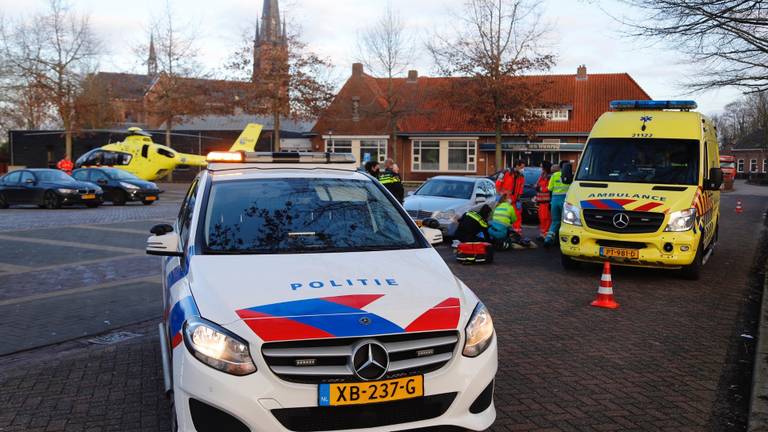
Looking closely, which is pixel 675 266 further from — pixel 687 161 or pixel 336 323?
pixel 336 323

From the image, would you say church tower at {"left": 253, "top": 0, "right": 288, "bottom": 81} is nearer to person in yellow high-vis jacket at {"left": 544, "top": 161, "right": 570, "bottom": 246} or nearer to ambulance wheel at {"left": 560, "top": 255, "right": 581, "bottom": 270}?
person in yellow high-vis jacket at {"left": 544, "top": 161, "right": 570, "bottom": 246}

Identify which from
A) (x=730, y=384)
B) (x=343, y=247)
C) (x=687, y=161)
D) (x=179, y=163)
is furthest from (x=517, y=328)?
(x=179, y=163)

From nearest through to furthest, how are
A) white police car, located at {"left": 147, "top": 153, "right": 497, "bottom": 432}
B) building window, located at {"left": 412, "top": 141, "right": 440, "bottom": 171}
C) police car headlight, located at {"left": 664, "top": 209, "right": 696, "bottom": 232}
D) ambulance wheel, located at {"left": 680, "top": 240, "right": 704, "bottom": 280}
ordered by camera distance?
white police car, located at {"left": 147, "top": 153, "right": 497, "bottom": 432}, police car headlight, located at {"left": 664, "top": 209, "right": 696, "bottom": 232}, ambulance wheel, located at {"left": 680, "top": 240, "right": 704, "bottom": 280}, building window, located at {"left": 412, "top": 141, "right": 440, "bottom": 171}

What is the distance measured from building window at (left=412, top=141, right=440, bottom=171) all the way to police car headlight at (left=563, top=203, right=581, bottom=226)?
137 ft

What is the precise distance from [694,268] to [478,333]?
719 cm

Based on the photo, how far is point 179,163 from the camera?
36344 millimetres

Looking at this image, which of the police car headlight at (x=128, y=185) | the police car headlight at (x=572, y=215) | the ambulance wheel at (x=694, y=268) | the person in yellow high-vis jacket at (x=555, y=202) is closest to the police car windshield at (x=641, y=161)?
the police car headlight at (x=572, y=215)

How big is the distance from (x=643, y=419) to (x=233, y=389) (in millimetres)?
2917

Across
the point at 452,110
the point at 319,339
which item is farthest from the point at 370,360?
the point at 452,110

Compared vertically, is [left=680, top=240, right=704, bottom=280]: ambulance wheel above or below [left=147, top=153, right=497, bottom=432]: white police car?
below

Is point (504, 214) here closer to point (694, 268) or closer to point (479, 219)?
point (479, 219)

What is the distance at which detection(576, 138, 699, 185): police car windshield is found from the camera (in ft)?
33.2

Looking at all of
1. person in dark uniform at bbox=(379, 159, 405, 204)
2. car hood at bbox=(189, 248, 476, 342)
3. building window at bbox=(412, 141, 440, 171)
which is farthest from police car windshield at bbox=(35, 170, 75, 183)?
building window at bbox=(412, 141, 440, 171)

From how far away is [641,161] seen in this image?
10.4 m
